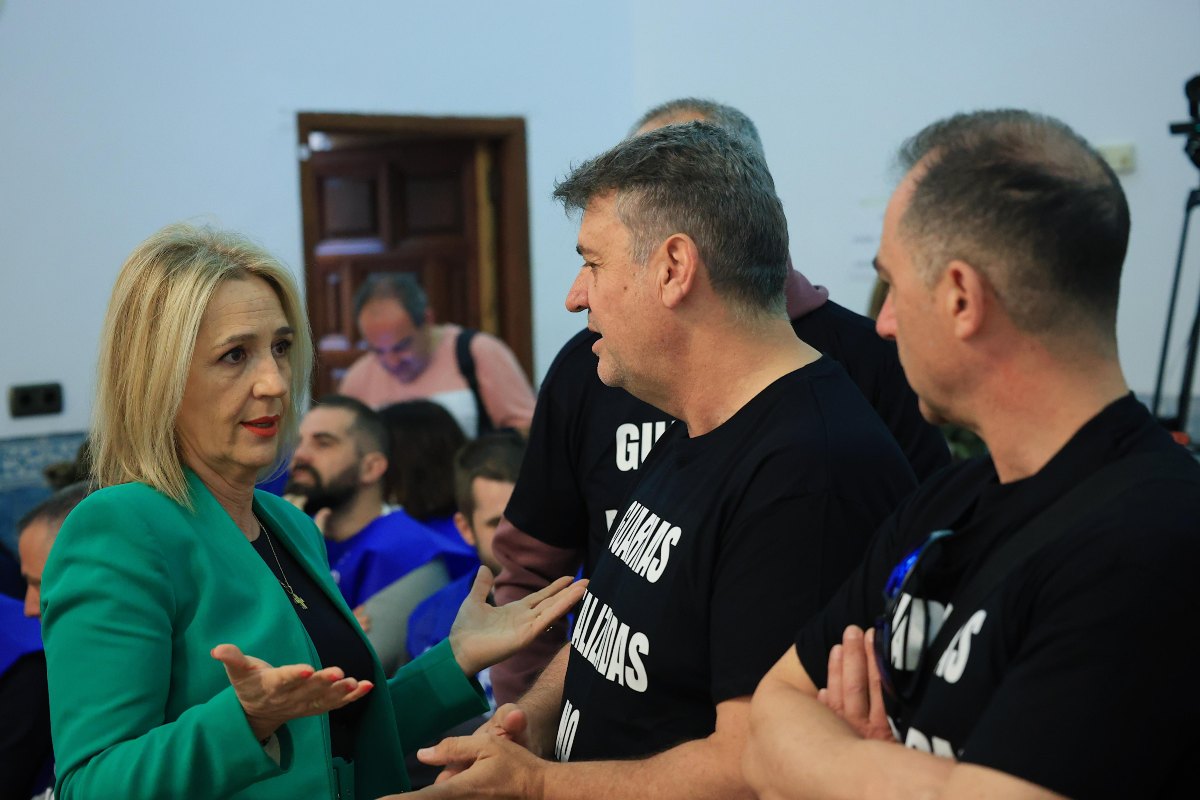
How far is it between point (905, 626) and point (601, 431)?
1.13m

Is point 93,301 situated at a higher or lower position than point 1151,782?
higher

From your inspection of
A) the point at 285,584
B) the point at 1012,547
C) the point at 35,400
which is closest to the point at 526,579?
the point at 285,584

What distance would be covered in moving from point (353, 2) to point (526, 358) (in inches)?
→ 76.7

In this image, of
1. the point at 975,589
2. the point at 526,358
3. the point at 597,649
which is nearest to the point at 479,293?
the point at 526,358

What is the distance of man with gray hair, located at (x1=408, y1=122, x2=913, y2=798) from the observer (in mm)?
1526

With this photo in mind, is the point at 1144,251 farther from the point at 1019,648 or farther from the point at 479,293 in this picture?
the point at 1019,648

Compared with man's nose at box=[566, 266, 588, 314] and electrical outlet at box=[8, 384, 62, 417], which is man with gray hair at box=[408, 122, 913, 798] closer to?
man's nose at box=[566, 266, 588, 314]

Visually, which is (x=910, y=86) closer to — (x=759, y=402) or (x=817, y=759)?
(x=759, y=402)

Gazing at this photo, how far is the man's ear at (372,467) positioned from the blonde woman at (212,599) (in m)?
1.92

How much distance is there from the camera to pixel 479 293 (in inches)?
272

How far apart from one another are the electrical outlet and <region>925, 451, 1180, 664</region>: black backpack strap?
5165 millimetres

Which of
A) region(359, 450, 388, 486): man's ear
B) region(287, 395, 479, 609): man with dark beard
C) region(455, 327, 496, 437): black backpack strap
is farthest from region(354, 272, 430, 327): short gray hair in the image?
region(359, 450, 388, 486): man's ear

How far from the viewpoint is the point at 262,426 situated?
187 centimetres

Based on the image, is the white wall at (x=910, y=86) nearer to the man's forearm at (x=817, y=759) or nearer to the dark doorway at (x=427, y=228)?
the dark doorway at (x=427, y=228)
